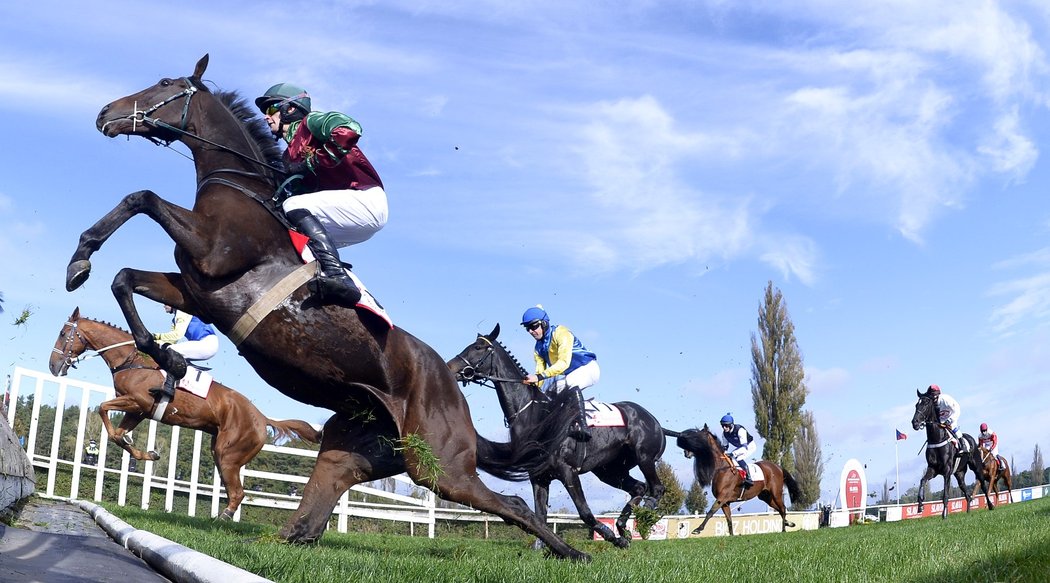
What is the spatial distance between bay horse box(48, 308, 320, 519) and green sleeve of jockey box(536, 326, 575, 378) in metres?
4.03

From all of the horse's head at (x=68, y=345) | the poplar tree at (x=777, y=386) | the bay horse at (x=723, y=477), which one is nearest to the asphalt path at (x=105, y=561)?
the horse's head at (x=68, y=345)

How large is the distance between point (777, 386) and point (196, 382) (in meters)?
33.3

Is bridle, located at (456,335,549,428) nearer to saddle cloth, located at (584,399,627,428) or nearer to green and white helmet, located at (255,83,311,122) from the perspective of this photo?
saddle cloth, located at (584,399,627,428)

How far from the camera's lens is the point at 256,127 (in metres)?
5.55

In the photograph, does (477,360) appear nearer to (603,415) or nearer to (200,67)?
(603,415)

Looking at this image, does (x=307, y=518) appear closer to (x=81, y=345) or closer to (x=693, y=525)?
(x=81, y=345)

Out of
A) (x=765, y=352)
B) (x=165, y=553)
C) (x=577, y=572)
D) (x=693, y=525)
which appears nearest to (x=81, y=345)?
(x=165, y=553)

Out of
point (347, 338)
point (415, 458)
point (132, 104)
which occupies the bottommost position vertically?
point (415, 458)

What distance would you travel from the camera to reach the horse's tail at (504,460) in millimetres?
6257

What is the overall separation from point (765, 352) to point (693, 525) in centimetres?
2334

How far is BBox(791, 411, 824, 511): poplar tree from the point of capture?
130ft

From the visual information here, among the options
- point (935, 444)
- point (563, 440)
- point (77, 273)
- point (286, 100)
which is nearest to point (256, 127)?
point (286, 100)

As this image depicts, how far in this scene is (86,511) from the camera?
9.34 m

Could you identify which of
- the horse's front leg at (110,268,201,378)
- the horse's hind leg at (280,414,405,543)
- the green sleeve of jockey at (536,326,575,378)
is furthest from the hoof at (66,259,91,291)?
the green sleeve of jockey at (536,326,575,378)
